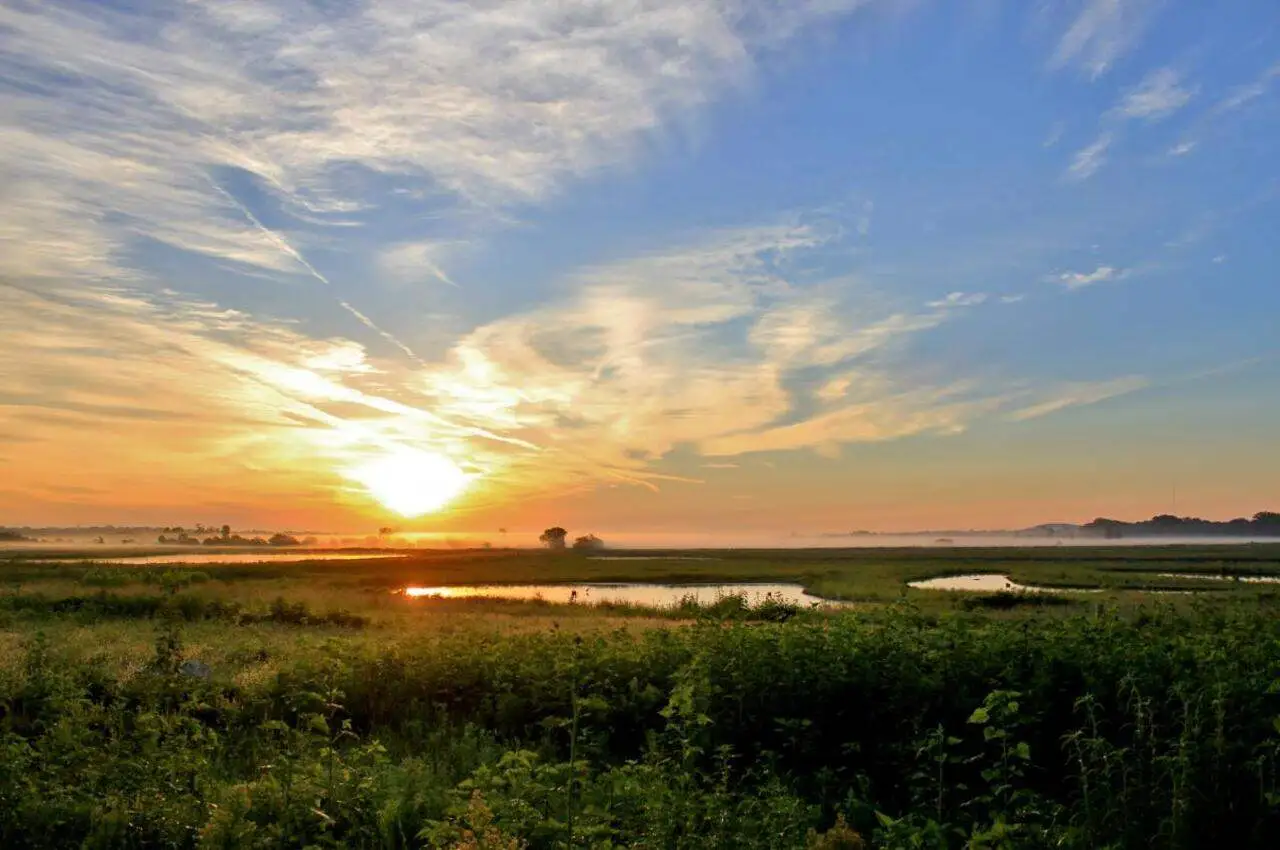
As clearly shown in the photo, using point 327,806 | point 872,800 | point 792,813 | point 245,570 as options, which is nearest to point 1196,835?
point 872,800

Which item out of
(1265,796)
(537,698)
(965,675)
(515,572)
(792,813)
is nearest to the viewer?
(792,813)

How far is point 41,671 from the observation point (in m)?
14.5

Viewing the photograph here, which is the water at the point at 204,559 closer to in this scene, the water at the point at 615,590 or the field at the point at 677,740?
the water at the point at 615,590

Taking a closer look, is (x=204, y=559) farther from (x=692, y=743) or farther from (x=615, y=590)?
(x=692, y=743)

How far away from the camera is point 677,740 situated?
10031mm

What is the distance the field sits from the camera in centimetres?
846

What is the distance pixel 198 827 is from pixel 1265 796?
1028cm

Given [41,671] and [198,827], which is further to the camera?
[41,671]

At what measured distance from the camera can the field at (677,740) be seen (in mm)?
8461

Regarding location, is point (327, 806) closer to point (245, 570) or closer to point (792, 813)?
point (792, 813)

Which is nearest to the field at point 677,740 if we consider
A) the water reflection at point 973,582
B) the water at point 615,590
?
the water at point 615,590

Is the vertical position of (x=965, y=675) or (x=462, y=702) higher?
(x=965, y=675)

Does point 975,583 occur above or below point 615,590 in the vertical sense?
above

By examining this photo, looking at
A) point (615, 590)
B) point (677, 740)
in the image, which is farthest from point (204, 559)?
point (677, 740)
